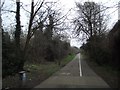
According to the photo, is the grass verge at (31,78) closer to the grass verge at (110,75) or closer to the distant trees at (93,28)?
the grass verge at (110,75)

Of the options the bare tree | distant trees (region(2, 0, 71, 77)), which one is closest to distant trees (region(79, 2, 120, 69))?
the bare tree

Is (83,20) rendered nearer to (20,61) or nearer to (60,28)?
(60,28)

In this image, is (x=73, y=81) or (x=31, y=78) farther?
(x=31, y=78)

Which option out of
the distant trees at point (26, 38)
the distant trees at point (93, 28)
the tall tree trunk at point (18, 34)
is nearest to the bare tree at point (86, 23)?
the distant trees at point (93, 28)

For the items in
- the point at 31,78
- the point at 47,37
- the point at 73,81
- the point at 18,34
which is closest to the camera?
the point at 73,81

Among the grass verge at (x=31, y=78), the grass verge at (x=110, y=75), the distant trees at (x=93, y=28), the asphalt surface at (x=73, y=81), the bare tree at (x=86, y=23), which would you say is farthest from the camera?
the bare tree at (x=86, y=23)

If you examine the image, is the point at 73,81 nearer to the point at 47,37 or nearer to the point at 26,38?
the point at 26,38

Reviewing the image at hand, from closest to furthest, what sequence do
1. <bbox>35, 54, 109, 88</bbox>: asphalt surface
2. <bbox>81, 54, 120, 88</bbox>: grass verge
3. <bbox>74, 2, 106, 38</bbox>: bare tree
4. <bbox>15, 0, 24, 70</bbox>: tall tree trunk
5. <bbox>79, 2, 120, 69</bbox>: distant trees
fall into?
<bbox>35, 54, 109, 88</bbox>: asphalt surface < <bbox>81, 54, 120, 88</bbox>: grass verge < <bbox>15, 0, 24, 70</bbox>: tall tree trunk < <bbox>79, 2, 120, 69</bbox>: distant trees < <bbox>74, 2, 106, 38</bbox>: bare tree

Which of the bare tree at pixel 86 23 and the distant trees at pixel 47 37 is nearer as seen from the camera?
the distant trees at pixel 47 37

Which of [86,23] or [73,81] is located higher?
[86,23]

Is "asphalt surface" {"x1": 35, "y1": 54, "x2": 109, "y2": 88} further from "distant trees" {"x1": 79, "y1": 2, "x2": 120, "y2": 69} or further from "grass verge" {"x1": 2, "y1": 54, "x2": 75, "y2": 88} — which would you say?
"distant trees" {"x1": 79, "y1": 2, "x2": 120, "y2": 69}

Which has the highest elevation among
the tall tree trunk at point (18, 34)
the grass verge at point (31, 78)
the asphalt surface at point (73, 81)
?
the tall tree trunk at point (18, 34)

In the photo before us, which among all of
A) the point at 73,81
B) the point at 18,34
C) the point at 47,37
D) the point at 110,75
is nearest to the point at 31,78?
the point at 73,81

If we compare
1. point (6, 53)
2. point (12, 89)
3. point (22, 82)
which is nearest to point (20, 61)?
point (6, 53)
